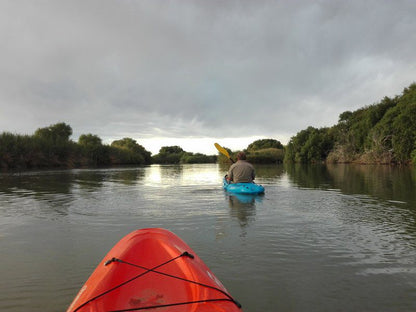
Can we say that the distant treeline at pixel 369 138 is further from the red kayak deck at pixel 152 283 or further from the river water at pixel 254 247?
the red kayak deck at pixel 152 283

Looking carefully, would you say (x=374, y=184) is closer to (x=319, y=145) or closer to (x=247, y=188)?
(x=247, y=188)

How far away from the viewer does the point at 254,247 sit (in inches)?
216

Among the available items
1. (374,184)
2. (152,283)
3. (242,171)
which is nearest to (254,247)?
(152,283)

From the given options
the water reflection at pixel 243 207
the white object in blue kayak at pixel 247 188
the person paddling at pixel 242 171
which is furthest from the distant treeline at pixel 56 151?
the water reflection at pixel 243 207

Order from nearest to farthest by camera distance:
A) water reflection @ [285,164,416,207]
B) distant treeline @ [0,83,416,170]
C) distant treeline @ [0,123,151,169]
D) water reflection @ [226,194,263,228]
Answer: water reflection @ [226,194,263,228] → water reflection @ [285,164,416,207] → distant treeline @ [0,123,151,169] → distant treeline @ [0,83,416,170]

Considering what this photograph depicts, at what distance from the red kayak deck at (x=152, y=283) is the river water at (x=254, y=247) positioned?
0.65 metres

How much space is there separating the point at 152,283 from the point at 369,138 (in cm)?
5220

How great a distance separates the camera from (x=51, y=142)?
154 ft

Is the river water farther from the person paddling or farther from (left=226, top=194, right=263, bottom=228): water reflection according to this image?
the person paddling

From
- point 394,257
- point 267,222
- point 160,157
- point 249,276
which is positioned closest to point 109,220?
point 267,222

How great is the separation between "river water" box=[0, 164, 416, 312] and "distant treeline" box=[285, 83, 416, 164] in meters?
36.1

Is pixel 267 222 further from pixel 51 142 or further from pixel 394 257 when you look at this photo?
pixel 51 142

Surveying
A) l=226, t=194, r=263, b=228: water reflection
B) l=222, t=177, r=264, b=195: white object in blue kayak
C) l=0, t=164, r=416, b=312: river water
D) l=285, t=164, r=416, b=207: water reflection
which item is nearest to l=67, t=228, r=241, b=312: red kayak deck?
l=0, t=164, r=416, b=312: river water

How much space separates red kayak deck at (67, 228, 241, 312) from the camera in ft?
9.32
